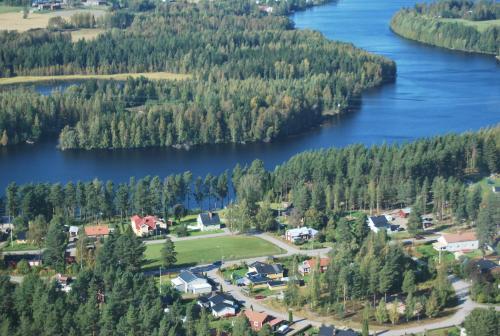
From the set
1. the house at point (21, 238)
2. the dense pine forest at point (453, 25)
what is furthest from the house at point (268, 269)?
the dense pine forest at point (453, 25)

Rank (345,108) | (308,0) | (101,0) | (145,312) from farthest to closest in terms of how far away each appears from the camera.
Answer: (308,0), (101,0), (345,108), (145,312)

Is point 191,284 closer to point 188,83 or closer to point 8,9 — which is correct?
point 188,83

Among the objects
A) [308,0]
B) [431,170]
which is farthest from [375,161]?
[308,0]

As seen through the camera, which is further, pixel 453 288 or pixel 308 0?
pixel 308 0

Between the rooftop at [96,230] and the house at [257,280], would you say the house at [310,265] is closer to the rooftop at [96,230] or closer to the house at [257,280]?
the house at [257,280]

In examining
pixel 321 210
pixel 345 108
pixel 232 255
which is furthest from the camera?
pixel 345 108

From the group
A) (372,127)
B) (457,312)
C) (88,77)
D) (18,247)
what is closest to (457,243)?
(457,312)

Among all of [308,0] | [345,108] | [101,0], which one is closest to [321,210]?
[345,108]

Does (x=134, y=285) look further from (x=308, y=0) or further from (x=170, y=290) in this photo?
(x=308, y=0)
